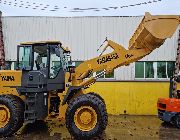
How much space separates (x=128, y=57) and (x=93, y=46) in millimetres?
8321

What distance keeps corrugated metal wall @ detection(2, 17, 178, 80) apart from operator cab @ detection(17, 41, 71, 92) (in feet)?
26.5

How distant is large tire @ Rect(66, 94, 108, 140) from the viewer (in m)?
9.90

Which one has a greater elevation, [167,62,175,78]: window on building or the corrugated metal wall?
the corrugated metal wall

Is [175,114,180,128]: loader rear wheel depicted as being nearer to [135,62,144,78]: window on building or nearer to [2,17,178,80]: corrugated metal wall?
[135,62,144,78]: window on building

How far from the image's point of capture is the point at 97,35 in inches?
770

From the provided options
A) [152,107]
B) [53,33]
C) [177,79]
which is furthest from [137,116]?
[53,33]

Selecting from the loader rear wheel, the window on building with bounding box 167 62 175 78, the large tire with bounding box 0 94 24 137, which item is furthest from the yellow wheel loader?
the window on building with bounding box 167 62 175 78

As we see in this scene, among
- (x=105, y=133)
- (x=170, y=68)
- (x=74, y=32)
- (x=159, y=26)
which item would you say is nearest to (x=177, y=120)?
(x=105, y=133)

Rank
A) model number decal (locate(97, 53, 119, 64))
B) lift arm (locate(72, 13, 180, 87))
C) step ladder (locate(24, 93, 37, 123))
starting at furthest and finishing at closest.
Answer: model number decal (locate(97, 53, 119, 64))
lift arm (locate(72, 13, 180, 87))
step ladder (locate(24, 93, 37, 123))

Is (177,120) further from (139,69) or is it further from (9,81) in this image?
(9,81)

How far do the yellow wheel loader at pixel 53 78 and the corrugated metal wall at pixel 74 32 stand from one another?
25.6 ft

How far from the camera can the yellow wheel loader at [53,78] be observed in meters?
10.2

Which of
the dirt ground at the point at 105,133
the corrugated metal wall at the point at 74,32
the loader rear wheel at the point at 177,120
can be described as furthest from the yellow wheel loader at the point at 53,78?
the corrugated metal wall at the point at 74,32

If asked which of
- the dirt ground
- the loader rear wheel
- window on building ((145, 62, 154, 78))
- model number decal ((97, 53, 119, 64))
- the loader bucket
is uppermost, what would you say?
the loader bucket
